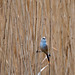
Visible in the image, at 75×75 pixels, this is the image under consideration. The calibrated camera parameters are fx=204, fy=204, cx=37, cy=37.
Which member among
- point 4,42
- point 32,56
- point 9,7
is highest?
point 9,7

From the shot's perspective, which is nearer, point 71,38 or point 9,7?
point 9,7

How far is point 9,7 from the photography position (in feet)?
5.86

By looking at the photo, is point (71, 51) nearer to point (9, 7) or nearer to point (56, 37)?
point (56, 37)

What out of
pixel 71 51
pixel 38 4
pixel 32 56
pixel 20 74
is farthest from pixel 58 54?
pixel 38 4

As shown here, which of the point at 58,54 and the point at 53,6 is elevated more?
the point at 53,6

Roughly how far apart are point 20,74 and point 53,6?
0.79m

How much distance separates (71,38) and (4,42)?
25.3 inches

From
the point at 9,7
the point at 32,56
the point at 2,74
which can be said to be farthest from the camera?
the point at 32,56

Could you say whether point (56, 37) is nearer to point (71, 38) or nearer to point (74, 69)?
point (71, 38)

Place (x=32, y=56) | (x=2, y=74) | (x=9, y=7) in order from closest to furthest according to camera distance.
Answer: (x=9, y=7) → (x=2, y=74) → (x=32, y=56)

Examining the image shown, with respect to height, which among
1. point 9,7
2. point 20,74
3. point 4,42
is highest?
point 9,7

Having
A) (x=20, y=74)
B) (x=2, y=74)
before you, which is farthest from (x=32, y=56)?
(x=2, y=74)

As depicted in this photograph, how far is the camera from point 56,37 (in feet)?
6.67

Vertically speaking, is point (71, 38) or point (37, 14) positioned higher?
point (37, 14)
